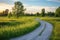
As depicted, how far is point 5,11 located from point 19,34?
278 centimetres

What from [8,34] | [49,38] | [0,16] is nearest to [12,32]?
[8,34]

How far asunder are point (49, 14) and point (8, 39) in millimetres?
4656

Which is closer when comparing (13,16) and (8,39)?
(8,39)

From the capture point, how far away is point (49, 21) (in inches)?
637

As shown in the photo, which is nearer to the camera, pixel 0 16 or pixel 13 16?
pixel 0 16

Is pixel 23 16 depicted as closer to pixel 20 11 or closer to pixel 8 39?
pixel 20 11

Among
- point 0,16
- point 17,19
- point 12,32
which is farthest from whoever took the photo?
point 17,19

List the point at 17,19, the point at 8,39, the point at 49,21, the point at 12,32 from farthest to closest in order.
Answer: the point at 49,21
the point at 17,19
the point at 12,32
the point at 8,39

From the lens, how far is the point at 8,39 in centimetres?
752

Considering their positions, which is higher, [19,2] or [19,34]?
[19,2]

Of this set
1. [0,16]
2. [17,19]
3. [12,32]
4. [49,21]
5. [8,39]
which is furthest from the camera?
[49,21]

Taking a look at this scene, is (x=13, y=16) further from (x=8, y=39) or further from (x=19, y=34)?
(x=8, y=39)

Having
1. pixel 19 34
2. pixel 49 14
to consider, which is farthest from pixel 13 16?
pixel 19 34

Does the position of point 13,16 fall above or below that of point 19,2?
below
